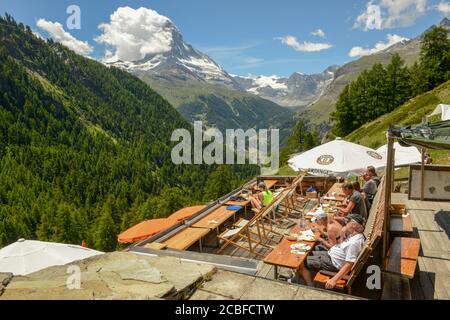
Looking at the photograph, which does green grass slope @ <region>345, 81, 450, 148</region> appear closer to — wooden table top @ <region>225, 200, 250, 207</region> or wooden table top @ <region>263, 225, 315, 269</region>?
wooden table top @ <region>225, 200, 250, 207</region>

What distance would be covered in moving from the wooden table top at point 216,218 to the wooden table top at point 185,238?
1.23 ft

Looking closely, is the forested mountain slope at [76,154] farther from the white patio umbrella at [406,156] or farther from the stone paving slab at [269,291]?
the stone paving slab at [269,291]

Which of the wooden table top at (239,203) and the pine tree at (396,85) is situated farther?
the pine tree at (396,85)

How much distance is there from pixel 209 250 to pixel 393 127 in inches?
206

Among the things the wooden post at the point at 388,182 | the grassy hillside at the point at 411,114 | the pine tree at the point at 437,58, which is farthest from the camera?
the pine tree at the point at 437,58

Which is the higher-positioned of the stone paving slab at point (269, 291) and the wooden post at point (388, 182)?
the wooden post at point (388, 182)

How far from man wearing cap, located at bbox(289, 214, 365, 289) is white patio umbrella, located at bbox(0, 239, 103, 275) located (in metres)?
4.77

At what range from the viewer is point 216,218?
9.83 meters

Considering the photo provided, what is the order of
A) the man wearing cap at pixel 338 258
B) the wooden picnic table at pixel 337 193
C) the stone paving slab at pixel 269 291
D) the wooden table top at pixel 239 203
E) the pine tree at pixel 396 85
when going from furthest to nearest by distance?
the pine tree at pixel 396 85
the wooden table top at pixel 239 203
the wooden picnic table at pixel 337 193
the man wearing cap at pixel 338 258
the stone paving slab at pixel 269 291

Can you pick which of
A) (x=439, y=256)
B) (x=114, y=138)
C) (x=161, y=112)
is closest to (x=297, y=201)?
(x=439, y=256)

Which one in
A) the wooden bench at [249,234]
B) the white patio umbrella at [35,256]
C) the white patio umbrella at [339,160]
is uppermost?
the white patio umbrella at [339,160]

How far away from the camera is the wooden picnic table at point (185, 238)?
25.1 ft

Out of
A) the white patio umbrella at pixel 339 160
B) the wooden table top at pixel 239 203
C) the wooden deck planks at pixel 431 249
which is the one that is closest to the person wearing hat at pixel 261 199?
the wooden table top at pixel 239 203

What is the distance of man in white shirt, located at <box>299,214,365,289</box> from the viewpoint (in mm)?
5363
